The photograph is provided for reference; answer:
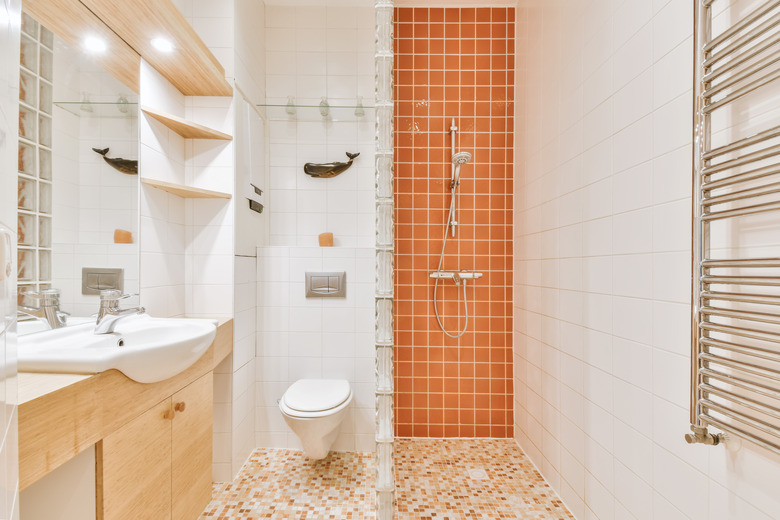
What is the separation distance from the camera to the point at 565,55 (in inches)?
68.4

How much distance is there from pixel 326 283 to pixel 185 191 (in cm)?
89

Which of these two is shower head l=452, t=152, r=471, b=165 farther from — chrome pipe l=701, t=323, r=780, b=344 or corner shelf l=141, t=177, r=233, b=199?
chrome pipe l=701, t=323, r=780, b=344

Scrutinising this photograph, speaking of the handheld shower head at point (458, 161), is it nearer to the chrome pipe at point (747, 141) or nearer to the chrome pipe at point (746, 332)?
the chrome pipe at point (747, 141)

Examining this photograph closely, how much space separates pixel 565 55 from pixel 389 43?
973mm

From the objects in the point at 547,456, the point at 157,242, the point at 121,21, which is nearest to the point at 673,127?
the point at 547,456

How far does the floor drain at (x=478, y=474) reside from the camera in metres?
1.93

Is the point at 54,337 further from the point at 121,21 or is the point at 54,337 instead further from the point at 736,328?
the point at 736,328

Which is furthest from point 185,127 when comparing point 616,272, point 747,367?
point 747,367

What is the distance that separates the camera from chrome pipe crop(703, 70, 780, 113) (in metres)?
0.75

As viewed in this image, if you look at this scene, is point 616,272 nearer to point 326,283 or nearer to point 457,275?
point 457,275

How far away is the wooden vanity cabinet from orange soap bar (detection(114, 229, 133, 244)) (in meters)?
0.66

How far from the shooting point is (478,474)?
6.43 ft

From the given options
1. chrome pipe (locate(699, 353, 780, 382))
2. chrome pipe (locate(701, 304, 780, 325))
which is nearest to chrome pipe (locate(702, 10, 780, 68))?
chrome pipe (locate(701, 304, 780, 325))

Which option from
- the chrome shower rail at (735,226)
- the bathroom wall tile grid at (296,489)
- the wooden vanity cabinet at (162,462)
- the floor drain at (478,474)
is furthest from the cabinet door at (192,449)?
the chrome shower rail at (735,226)
